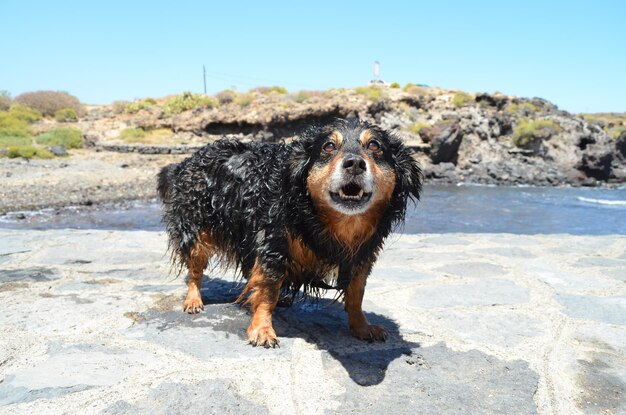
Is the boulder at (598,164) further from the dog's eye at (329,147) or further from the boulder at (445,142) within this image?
the dog's eye at (329,147)

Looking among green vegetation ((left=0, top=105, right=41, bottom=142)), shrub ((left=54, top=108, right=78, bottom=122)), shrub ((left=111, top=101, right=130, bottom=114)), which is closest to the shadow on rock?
green vegetation ((left=0, top=105, right=41, bottom=142))

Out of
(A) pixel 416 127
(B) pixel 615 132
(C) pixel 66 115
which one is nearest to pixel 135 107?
(C) pixel 66 115

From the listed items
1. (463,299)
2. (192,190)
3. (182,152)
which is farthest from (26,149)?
(463,299)

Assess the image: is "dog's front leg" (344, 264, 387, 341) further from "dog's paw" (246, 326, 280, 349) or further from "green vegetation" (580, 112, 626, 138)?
"green vegetation" (580, 112, 626, 138)

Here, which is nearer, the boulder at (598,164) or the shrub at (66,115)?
the boulder at (598,164)

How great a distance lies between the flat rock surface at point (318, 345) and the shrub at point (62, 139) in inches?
800

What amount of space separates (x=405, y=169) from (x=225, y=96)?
35.2m

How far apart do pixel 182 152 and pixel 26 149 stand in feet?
23.4

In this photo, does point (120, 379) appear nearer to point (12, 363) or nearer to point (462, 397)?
Answer: point (12, 363)

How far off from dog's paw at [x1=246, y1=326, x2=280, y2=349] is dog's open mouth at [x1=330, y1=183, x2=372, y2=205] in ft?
3.31

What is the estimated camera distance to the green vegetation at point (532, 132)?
32.9m

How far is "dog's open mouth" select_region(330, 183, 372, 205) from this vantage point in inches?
108

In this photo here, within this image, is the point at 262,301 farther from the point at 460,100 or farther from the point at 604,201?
the point at 460,100

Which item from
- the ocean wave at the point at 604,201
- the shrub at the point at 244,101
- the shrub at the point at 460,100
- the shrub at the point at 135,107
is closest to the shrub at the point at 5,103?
the shrub at the point at 135,107
